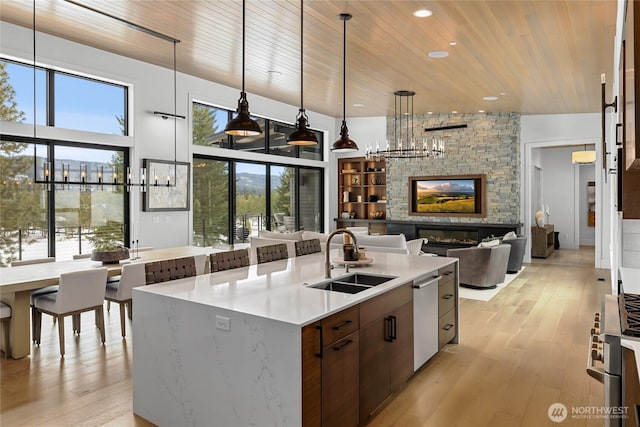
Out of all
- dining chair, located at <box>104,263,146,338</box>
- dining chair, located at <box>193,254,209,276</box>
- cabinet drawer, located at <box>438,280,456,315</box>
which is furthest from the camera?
dining chair, located at <box>193,254,209,276</box>

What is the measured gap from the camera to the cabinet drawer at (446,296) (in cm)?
397

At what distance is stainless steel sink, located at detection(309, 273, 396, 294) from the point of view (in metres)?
3.19

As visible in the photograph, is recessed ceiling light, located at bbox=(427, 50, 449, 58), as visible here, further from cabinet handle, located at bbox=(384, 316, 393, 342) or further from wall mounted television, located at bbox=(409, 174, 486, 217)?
wall mounted television, located at bbox=(409, 174, 486, 217)

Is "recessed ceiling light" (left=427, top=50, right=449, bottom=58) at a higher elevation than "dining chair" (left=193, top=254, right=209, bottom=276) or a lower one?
higher

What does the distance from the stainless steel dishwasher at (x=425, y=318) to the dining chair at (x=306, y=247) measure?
150cm

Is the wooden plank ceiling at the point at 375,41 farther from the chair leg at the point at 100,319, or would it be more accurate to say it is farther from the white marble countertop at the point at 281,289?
the chair leg at the point at 100,319

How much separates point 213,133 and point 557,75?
5676 millimetres

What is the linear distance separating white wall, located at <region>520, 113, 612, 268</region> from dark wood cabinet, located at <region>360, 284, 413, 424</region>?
7.26 m

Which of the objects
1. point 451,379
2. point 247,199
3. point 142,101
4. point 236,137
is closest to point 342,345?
point 451,379

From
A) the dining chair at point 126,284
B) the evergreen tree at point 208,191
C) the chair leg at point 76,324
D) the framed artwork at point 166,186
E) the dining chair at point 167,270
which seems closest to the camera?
the dining chair at point 167,270

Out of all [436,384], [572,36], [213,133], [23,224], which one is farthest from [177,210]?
[572,36]

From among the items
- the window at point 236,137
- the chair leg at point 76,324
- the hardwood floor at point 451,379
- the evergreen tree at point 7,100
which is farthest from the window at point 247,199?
the chair leg at point 76,324

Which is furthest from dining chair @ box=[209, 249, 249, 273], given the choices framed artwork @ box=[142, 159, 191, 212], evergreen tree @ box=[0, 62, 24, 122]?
evergreen tree @ box=[0, 62, 24, 122]

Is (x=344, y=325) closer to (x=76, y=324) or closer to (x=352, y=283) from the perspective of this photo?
(x=352, y=283)
